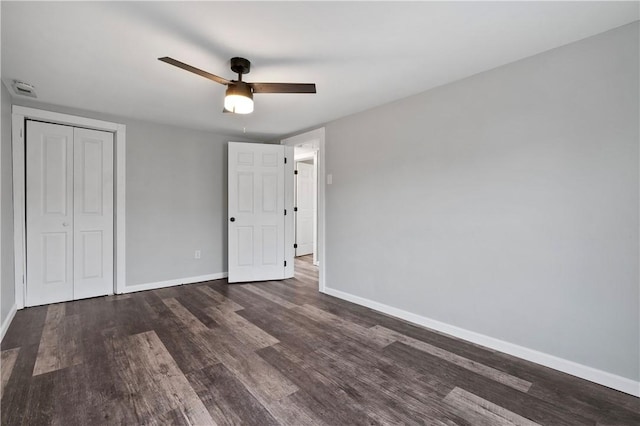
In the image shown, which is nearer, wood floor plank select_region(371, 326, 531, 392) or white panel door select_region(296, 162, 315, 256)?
wood floor plank select_region(371, 326, 531, 392)

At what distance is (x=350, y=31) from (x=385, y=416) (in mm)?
2291

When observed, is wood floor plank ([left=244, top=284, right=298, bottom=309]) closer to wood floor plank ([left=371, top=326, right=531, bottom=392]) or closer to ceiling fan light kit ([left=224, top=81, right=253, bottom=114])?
wood floor plank ([left=371, top=326, right=531, bottom=392])

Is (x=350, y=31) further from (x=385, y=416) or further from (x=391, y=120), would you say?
(x=385, y=416)

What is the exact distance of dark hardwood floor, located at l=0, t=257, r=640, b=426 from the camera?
5.29ft

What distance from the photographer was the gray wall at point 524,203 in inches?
72.6

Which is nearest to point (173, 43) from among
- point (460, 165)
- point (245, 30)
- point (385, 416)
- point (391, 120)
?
point (245, 30)

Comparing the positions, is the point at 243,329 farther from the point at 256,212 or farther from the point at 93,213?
the point at 93,213

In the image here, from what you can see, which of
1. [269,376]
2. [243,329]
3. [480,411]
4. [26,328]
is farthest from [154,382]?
[480,411]

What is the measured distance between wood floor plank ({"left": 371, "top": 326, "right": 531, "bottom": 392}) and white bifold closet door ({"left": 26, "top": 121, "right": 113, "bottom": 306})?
3.45m

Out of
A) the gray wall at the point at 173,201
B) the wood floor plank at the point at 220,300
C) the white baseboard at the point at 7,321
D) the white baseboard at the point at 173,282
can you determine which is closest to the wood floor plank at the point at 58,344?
the white baseboard at the point at 7,321

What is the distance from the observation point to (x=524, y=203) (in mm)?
2205

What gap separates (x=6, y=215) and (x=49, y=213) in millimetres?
523

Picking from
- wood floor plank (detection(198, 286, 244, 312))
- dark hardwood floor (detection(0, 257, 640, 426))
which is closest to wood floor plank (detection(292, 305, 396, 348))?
→ dark hardwood floor (detection(0, 257, 640, 426))

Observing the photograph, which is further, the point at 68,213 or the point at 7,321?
the point at 68,213
